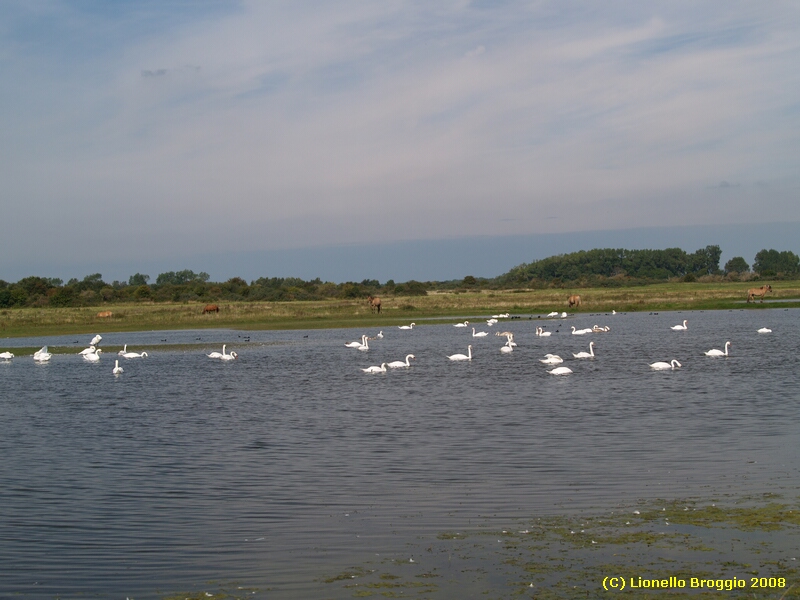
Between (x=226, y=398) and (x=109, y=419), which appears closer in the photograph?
(x=109, y=419)

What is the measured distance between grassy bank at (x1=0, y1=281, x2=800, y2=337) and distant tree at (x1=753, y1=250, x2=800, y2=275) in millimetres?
78589

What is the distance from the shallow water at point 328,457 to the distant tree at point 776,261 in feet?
408

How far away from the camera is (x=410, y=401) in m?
19.8

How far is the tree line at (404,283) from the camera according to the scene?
84688 mm

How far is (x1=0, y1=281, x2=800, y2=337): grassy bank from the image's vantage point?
51375 millimetres

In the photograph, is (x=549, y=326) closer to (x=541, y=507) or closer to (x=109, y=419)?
(x=109, y=419)

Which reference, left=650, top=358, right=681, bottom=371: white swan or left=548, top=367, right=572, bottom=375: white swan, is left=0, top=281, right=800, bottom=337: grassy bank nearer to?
left=548, top=367, right=572, bottom=375: white swan

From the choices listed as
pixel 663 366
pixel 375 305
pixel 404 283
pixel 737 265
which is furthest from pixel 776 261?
pixel 663 366

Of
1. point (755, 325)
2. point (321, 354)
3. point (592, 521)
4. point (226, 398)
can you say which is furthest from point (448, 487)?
point (755, 325)

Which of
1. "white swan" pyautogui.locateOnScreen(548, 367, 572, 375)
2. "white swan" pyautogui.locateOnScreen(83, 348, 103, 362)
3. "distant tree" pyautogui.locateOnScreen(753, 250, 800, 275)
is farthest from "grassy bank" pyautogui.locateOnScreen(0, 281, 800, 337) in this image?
"distant tree" pyautogui.locateOnScreen(753, 250, 800, 275)

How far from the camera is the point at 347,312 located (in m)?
58.4

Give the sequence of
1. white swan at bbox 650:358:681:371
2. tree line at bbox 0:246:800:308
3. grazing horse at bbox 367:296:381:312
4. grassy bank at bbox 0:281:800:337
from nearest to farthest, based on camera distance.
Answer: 1. white swan at bbox 650:358:681:371
2. grassy bank at bbox 0:281:800:337
3. grazing horse at bbox 367:296:381:312
4. tree line at bbox 0:246:800:308

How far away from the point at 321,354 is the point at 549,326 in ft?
55.2

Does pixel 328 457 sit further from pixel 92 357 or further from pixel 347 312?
pixel 347 312
